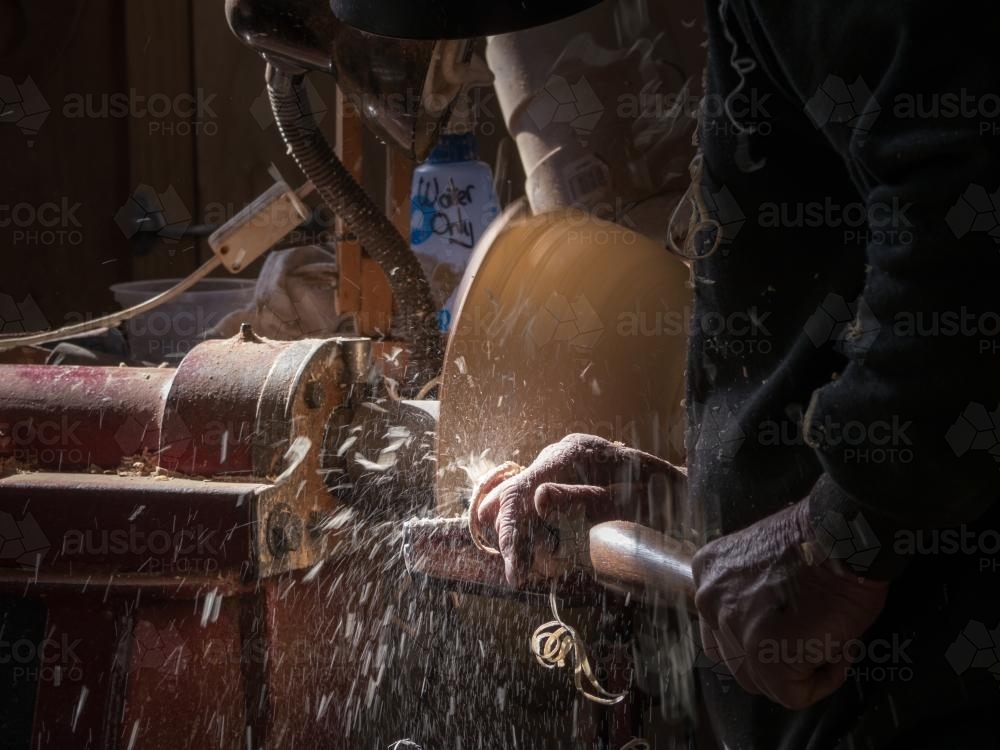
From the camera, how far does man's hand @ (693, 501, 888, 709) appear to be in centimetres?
106

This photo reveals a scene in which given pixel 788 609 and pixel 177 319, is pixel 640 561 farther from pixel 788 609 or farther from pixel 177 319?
pixel 177 319

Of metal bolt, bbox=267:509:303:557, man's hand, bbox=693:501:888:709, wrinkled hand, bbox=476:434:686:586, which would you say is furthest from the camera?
metal bolt, bbox=267:509:303:557

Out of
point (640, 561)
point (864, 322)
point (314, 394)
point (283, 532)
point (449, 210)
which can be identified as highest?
point (449, 210)

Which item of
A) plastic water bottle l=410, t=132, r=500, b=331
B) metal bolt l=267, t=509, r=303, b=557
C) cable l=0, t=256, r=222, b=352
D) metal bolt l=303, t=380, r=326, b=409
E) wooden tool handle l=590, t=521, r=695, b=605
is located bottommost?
metal bolt l=267, t=509, r=303, b=557

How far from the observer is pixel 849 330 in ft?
3.36

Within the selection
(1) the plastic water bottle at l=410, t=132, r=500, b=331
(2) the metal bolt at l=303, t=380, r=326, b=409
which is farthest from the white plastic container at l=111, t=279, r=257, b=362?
(2) the metal bolt at l=303, t=380, r=326, b=409

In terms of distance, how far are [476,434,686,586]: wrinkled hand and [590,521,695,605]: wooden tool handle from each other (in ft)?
0.37

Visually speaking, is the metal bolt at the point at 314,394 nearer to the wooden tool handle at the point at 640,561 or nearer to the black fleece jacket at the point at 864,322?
the wooden tool handle at the point at 640,561

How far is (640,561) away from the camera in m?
1.33

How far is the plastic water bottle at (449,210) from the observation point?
3146mm

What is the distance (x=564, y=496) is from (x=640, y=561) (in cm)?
25

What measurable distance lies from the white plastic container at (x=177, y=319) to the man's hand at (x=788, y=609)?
2342mm

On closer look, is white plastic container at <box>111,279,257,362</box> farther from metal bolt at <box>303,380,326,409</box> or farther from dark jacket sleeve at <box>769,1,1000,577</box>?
dark jacket sleeve at <box>769,1,1000,577</box>

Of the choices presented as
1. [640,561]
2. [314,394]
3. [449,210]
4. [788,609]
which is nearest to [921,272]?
[788,609]
